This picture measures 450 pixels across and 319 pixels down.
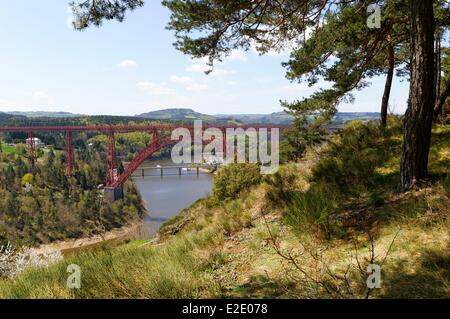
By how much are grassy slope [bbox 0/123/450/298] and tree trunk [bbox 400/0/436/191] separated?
0.28m

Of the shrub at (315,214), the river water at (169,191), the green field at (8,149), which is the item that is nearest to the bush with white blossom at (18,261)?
the shrub at (315,214)

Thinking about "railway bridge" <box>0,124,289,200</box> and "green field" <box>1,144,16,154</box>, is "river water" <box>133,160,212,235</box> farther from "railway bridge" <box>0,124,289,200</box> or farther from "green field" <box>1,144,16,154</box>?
"green field" <box>1,144,16,154</box>

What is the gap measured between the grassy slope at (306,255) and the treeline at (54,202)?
44.5 m

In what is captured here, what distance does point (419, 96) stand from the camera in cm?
390

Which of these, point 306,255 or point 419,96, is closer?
point 306,255

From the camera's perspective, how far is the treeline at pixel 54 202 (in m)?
50.3

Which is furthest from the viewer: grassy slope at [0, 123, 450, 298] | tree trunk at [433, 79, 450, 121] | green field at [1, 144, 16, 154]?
green field at [1, 144, 16, 154]

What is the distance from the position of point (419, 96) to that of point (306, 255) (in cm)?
233

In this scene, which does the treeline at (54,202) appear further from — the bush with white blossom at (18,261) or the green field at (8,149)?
the bush with white blossom at (18,261)

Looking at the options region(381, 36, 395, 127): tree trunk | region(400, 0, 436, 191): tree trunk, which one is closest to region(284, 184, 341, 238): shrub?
region(400, 0, 436, 191): tree trunk

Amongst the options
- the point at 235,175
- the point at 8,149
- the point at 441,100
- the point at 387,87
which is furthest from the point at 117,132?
the point at 8,149

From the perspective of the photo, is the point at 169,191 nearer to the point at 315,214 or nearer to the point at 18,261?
the point at 18,261

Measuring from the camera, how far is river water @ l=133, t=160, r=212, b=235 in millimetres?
51125
